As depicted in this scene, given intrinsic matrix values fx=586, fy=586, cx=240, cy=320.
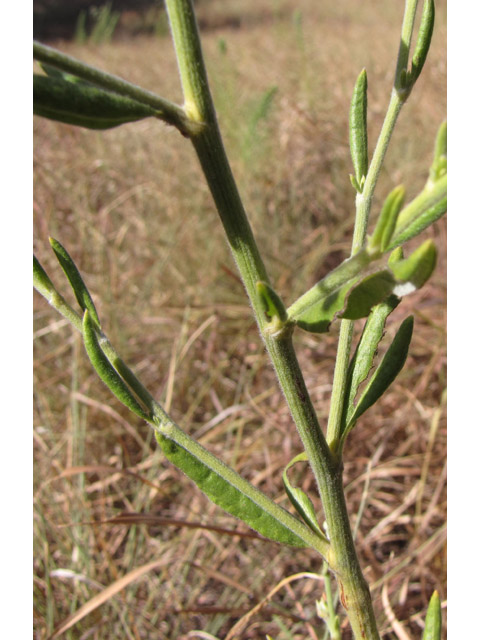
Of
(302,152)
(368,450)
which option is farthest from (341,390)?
(302,152)

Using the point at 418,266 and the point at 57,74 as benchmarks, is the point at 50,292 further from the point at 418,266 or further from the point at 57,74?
the point at 418,266

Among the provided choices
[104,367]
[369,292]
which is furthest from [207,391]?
[369,292]

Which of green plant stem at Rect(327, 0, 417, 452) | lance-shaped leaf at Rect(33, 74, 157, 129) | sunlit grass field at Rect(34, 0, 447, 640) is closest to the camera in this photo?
lance-shaped leaf at Rect(33, 74, 157, 129)

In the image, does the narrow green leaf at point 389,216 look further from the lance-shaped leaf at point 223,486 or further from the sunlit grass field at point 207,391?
the sunlit grass field at point 207,391

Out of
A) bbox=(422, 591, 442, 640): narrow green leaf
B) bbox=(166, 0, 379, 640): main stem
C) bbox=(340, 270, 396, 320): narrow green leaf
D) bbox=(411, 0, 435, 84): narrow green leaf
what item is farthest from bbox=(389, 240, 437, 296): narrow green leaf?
bbox=(422, 591, 442, 640): narrow green leaf

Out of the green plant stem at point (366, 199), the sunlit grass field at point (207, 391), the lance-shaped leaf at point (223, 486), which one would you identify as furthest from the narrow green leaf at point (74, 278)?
the sunlit grass field at point (207, 391)

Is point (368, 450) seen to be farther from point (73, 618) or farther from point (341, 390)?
Answer: point (341, 390)

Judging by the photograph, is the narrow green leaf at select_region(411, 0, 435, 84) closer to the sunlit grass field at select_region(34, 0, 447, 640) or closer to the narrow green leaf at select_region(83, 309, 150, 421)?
the narrow green leaf at select_region(83, 309, 150, 421)
